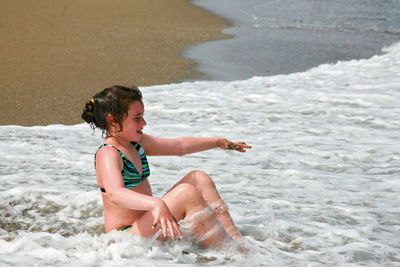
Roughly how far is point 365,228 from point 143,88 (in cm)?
522

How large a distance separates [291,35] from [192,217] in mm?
11983

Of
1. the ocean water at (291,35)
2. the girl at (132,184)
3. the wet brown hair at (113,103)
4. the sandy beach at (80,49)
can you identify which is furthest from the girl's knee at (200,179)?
the ocean water at (291,35)

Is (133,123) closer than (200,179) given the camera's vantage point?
Yes

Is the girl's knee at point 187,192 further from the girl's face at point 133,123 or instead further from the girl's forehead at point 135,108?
the girl's forehead at point 135,108

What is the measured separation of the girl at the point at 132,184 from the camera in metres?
3.06

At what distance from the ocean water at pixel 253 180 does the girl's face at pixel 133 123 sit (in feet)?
1.98

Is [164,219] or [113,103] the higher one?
[113,103]

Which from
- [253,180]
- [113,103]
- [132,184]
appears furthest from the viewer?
[253,180]

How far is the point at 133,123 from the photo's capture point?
3.13m

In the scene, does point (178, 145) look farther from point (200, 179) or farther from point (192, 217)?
point (192, 217)

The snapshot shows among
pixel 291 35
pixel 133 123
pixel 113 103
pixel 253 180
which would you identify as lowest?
pixel 253 180

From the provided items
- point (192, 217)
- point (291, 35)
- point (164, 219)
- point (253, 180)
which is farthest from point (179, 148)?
point (291, 35)

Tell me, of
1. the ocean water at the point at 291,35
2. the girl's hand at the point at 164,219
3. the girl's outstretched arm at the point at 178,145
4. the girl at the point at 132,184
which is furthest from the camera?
the ocean water at the point at 291,35

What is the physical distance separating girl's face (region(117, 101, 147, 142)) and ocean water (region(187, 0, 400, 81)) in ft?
20.3
